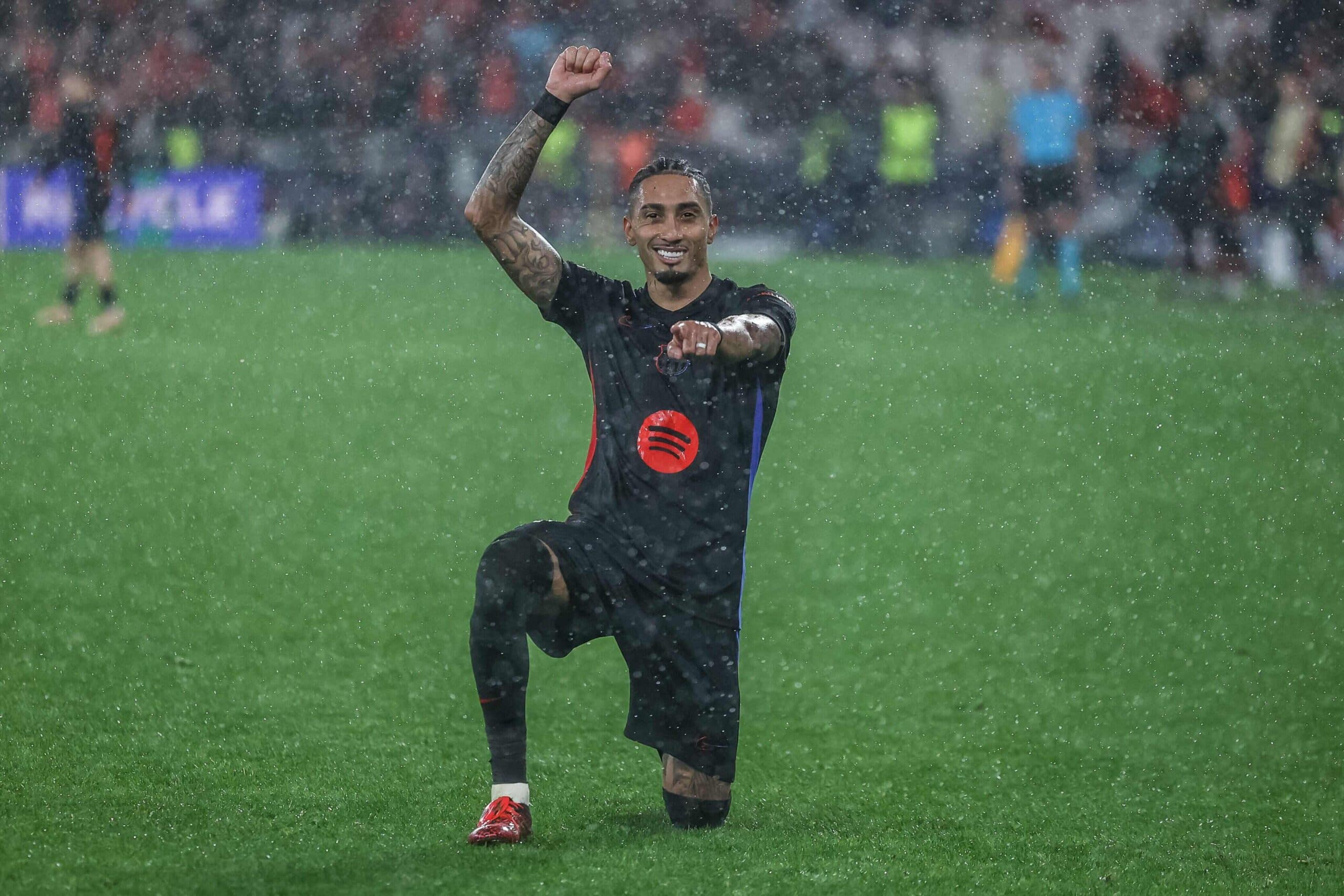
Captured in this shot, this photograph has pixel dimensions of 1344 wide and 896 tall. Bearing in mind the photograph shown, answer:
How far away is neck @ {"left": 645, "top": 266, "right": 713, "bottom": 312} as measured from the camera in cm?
418

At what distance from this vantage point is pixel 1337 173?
14000 mm

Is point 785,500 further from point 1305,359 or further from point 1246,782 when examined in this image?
point 1305,359

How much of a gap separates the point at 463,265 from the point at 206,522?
727cm

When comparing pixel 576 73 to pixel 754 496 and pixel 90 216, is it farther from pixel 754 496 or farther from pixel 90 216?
pixel 90 216

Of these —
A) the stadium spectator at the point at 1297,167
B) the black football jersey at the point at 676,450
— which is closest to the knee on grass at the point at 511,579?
the black football jersey at the point at 676,450

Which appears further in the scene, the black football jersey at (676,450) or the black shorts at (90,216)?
the black shorts at (90,216)

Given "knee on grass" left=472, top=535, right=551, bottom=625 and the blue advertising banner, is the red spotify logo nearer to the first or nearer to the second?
"knee on grass" left=472, top=535, right=551, bottom=625

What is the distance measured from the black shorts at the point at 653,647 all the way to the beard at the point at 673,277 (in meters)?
0.63

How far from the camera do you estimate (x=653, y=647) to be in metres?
4.08

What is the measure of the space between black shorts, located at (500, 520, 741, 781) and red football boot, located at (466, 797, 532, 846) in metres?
→ 0.38

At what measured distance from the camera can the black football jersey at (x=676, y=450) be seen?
405 centimetres

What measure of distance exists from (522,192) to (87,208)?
7.93 meters

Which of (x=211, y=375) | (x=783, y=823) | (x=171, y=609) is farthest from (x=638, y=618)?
(x=211, y=375)

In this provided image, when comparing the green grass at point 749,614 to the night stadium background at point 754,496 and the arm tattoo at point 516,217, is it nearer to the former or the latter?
the night stadium background at point 754,496
